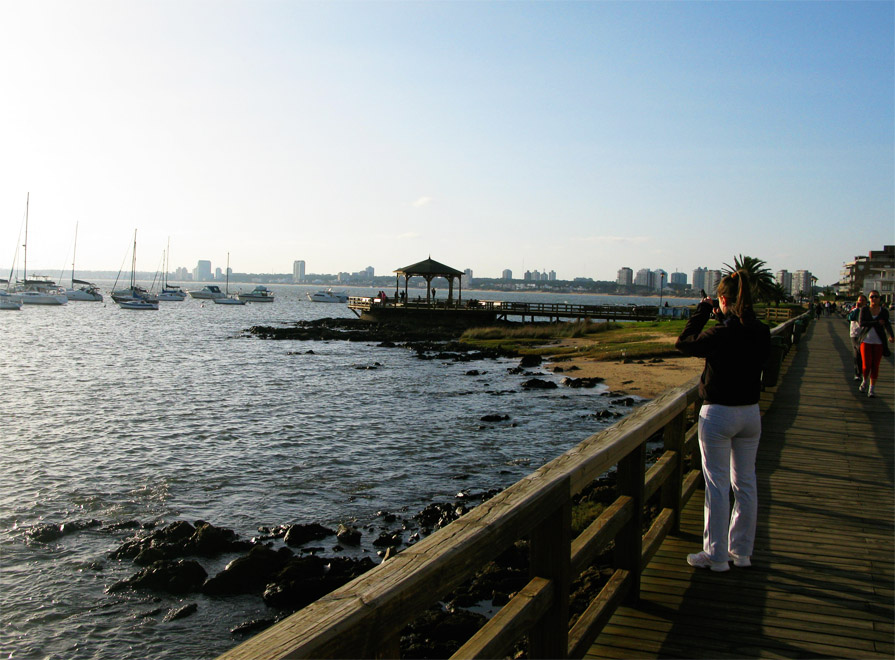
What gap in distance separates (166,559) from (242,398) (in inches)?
642

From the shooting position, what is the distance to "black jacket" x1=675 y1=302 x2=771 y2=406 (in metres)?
4.50

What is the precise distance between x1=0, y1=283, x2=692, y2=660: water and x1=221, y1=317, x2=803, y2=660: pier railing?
5615mm

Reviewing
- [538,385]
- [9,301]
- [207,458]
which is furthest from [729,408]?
[9,301]

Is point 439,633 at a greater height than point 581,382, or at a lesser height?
lesser

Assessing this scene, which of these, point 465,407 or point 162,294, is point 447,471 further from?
point 162,294

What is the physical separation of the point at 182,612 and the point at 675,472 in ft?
21.1

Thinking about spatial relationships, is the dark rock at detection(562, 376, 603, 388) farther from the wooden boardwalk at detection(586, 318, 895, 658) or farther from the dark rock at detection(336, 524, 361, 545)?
the wooden boardwalk at detection(586, 318, 895, 658)

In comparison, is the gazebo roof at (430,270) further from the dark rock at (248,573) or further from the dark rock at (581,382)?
the dark rock at (248,573)

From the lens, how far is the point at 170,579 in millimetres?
9484

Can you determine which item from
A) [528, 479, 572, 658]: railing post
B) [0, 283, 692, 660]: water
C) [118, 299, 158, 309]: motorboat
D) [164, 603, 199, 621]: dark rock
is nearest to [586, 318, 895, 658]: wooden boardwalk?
[528, 479, 572, 658]: railing post

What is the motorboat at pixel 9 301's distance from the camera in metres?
89.4

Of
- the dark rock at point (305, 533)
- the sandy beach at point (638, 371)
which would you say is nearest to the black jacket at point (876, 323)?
the dark rock at point (305, 533)

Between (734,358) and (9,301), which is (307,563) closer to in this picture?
(734,358)

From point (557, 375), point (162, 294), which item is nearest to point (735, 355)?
point (557, 375)
